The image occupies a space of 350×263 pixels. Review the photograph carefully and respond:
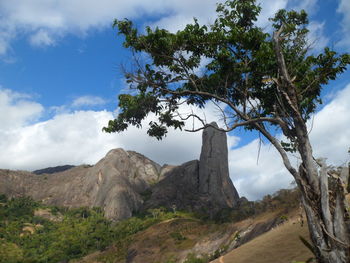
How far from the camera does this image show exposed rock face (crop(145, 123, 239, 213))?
102125 millimetres

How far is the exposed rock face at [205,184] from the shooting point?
102125mm

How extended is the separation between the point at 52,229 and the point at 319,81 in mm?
103355

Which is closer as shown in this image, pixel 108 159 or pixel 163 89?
pixel 163 89

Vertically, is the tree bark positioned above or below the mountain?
below

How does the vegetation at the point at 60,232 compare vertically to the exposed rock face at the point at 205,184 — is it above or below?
below

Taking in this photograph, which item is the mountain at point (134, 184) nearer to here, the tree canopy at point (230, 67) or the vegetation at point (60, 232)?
the vegetation at point (60, 232)

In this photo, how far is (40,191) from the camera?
134 meters

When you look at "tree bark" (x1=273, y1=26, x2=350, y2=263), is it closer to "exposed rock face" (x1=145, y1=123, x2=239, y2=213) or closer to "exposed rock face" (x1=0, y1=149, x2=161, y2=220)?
"exposed rock face" (x1=145, y1=123, x2=239, y2=213)

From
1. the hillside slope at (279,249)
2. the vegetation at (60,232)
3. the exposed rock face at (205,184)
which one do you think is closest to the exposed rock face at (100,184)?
the vegetation at (60,232)

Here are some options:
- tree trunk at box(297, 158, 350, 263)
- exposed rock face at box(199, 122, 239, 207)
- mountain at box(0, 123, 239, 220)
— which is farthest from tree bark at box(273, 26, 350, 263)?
exposed rock face at box(199, 122, 239, 207)

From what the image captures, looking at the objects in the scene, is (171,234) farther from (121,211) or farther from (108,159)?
(108,159)

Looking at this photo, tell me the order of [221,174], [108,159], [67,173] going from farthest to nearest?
1. [67,173]
2. [108,159]
3. [221,174]

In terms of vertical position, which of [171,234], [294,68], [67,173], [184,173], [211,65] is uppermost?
[67,173]

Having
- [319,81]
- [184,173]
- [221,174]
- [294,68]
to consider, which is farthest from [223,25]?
[184,173]
